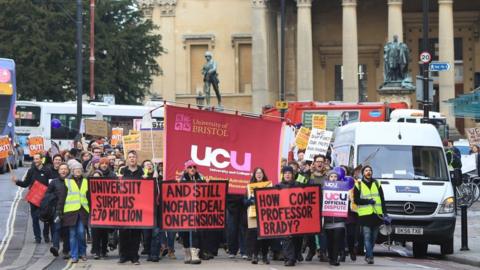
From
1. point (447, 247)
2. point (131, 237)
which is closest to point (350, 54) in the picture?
point (447, 247)

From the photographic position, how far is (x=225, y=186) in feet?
66.0

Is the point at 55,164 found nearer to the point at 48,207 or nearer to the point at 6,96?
the point at 48,207

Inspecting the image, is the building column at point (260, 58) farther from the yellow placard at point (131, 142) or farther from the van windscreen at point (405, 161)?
the van windscreen at point (405, 161)

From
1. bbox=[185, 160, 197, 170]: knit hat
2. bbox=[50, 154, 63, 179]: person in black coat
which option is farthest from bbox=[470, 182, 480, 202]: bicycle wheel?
bbox=[185, 160, 197, 170]: knit hat

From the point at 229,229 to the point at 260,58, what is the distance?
52.5 metres

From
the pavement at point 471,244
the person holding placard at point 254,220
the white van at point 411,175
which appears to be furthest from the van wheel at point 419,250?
the person holding placard at point 254,220

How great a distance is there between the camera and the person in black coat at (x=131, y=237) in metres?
19.5

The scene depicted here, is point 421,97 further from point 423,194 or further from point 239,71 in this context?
point 239,71

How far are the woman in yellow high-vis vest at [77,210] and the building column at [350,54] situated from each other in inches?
1934

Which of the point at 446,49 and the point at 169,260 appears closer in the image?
the point at 169,260

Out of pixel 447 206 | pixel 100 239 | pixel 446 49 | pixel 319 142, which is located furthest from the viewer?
pixel 446 49

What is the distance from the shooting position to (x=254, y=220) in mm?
20047

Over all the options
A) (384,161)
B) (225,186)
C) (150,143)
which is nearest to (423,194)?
(384,161)

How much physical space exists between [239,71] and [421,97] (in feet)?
169
